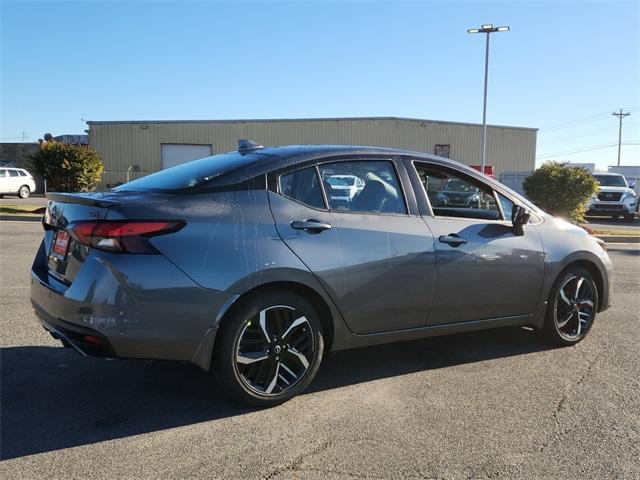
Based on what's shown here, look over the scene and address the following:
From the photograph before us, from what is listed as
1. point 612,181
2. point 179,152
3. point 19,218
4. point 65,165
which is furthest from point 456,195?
point 179,152

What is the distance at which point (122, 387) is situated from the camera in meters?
3.82

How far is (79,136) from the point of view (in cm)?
5012

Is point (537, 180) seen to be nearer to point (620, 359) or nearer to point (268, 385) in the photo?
point (620, 359)

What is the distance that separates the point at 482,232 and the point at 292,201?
Result: 1.62 meters

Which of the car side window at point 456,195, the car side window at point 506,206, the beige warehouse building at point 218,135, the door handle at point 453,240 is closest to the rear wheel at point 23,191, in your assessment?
the beige warehouse building at point 218,135

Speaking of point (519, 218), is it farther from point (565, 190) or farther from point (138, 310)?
point (565, 190)

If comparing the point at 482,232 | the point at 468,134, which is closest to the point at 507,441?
the point at 482,232

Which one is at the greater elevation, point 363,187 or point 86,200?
point 363,187

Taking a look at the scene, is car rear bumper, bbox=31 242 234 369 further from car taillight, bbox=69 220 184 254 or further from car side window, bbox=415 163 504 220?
car side window, bbox=415 163 504 220

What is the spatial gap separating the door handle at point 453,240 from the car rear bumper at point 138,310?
5.58ft

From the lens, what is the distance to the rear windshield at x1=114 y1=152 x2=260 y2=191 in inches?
139

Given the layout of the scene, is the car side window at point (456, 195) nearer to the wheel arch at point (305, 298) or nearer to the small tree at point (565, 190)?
the wheel arch at point (305, 298)

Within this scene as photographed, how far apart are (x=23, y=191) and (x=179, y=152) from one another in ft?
36.8

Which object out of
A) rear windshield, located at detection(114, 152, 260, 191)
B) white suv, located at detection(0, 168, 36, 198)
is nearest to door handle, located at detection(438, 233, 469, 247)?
rear windshield, located at detection(114, 152, 260, 191)
